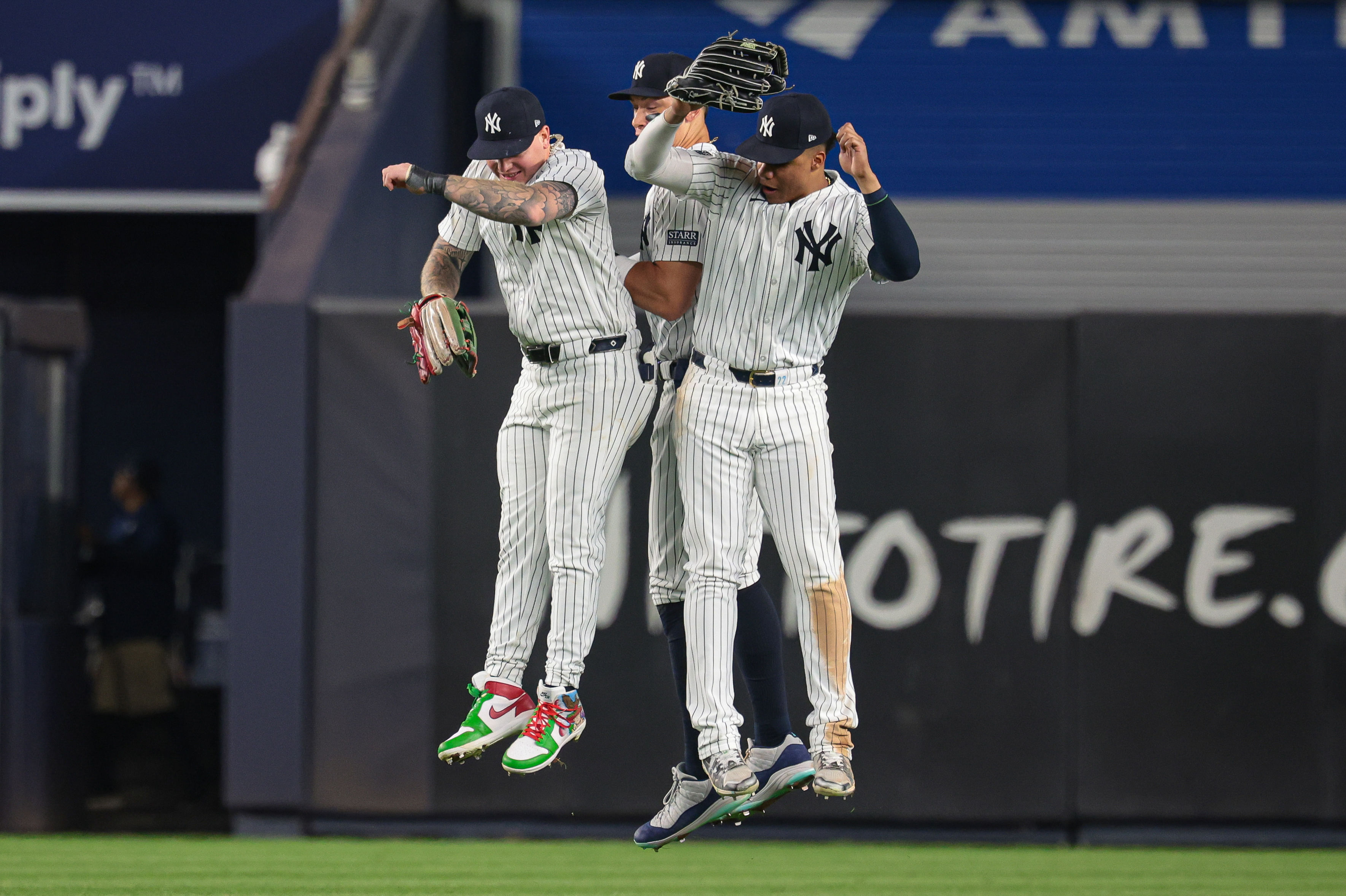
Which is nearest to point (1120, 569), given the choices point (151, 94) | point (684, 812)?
point (684, 812)

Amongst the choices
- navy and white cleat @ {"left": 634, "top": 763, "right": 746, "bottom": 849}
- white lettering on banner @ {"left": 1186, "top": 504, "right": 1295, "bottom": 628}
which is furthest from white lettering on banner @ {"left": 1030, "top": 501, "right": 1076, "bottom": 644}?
navy and white cleat @ {"left": 634, "top": 763, "right": 746, "bottom": 849}

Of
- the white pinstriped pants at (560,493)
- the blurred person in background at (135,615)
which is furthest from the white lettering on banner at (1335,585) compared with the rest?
the blurred person in background at (135,615)

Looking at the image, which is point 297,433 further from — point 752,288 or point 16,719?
point 752,288

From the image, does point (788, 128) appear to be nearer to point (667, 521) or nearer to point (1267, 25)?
point (667, 521)

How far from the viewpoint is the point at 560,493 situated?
541cm

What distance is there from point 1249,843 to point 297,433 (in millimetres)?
5096

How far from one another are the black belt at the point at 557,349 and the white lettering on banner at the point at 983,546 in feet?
12.5

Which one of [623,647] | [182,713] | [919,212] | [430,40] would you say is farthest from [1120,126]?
[182,713]

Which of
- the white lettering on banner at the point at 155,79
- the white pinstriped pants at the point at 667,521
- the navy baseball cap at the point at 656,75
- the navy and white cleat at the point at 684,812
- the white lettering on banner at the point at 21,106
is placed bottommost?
the navy and white cleat at the point at 684,812

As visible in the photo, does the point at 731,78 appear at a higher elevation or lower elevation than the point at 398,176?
higher

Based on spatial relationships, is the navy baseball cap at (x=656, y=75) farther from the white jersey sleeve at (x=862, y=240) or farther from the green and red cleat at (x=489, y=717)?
the green and red cleat at (x=489, y=717)

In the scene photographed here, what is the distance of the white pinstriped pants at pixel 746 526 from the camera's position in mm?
5406

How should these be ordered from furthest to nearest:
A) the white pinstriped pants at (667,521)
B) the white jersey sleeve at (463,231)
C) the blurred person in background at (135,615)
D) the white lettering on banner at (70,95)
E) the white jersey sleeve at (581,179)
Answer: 1. the white lettering on banner at (70,95)
2. the blurred person in background at (135,615)
3. the white pinstriped pants at (667,521)
4. the white jersey sleeve at (463,231)
5. the white jersey sleeve at (581,179)

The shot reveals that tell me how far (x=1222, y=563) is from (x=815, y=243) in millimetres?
4277
